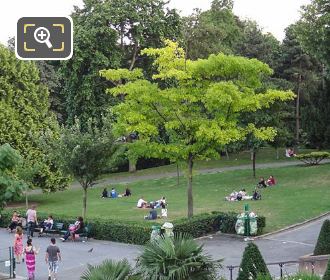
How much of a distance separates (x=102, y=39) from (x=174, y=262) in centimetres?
4149

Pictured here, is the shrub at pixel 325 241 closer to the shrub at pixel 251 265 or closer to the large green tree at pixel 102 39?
the shrub at pixel 251 265

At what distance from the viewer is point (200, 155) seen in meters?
26.0

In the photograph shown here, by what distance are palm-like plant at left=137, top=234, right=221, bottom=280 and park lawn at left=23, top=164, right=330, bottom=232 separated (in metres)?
14.8

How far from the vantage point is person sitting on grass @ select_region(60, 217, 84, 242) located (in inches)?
975

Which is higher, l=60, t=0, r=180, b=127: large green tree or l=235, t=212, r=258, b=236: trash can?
l=60, t=0, r=180, b=127: large green tree

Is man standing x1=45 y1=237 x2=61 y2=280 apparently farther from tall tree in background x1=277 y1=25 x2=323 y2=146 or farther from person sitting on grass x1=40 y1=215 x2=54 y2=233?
tall tree in background x1=277 y1=25 x2=323 y2=146

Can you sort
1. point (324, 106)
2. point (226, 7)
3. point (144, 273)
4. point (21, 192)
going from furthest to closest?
point (226, 7) < point (324, 106) < point (21, 192) < point (144, 273)

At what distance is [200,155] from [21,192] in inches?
427

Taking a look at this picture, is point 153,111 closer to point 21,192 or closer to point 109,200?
point 21,192

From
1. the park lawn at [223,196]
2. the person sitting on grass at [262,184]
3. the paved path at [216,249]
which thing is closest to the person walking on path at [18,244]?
the paved path at [216,249]

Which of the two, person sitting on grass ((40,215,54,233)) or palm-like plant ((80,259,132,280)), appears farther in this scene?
person sitting on grass ((40,215,54,233))

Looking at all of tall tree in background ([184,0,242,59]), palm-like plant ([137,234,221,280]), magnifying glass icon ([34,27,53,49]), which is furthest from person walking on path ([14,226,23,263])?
tall tree in background ([184,0,242,59])

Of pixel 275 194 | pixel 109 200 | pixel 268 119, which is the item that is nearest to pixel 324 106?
pixel 268 119

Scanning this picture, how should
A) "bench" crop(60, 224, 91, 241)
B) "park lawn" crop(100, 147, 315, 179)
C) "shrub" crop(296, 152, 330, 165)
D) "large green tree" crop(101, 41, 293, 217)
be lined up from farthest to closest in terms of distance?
"park lawn" crop(100, 147, 315, 179)
"shrub" crop(296, 152, 330, 165)
"bench" crop(60, 224, 91, 241)
"large green tree" crop(101, 41, 293, 217)
